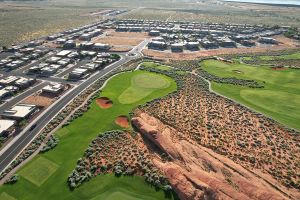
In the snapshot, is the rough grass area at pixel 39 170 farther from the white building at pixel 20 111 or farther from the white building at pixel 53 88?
the white building at pixel 53 88

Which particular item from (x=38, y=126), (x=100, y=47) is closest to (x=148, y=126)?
(x=38, y=126)

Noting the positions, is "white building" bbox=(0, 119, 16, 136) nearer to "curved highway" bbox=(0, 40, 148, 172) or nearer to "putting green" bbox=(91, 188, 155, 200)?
"curved highway" bbox=(0, 40, 148, 172)

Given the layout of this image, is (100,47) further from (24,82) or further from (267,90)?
(267,90)

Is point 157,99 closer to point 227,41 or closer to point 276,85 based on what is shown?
point 276,85

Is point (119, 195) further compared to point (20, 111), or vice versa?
point (20, 111)

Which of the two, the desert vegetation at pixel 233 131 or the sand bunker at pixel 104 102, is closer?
the desert vegetation at pixel 233 131

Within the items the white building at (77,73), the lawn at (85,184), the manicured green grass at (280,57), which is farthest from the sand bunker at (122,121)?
the manicured green grass at (280,57)
